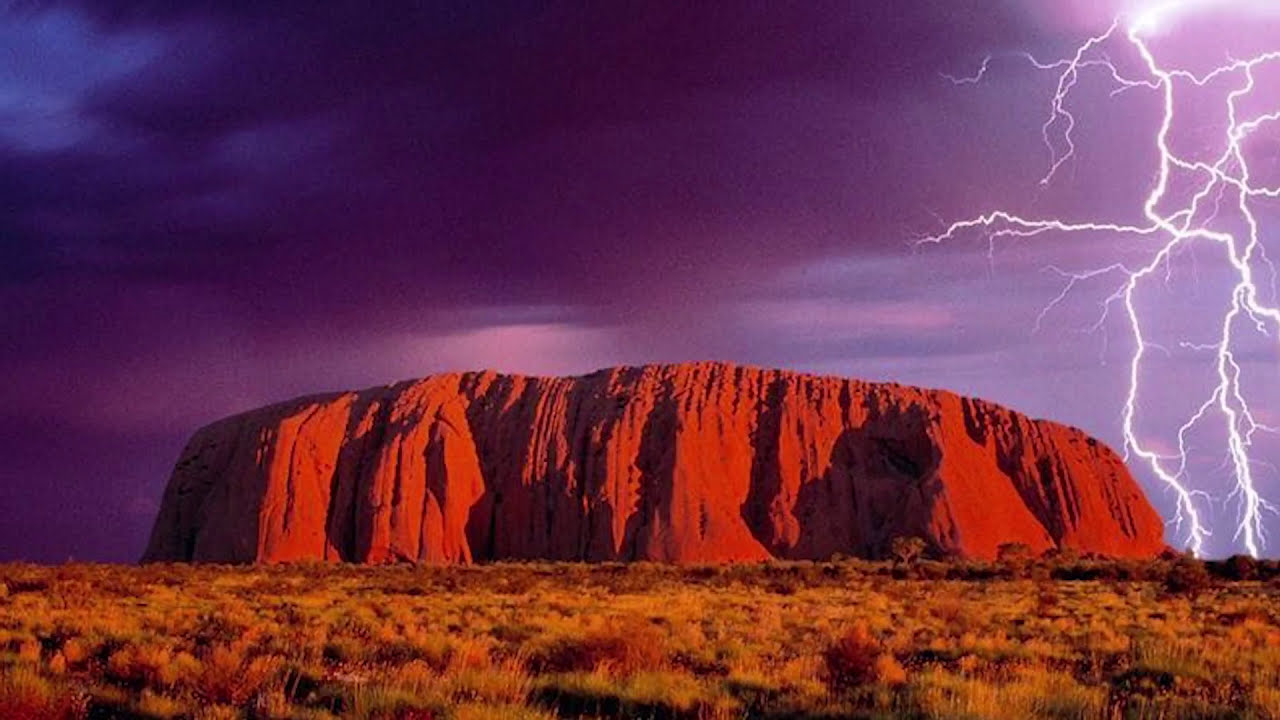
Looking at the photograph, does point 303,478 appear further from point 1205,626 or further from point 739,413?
point 1205,626

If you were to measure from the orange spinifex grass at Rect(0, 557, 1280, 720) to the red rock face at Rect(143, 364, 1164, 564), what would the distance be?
4310cm

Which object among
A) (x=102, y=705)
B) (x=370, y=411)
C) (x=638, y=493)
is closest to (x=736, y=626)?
(x=102, y=705)

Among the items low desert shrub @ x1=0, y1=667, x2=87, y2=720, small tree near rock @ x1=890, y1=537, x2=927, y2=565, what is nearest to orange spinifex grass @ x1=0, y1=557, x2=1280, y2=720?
low desert shrub @ x1=0, y1=667, x2=87, y2=720

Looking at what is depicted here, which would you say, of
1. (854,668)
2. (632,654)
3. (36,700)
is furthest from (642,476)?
(36,700)

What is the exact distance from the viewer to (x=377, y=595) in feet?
117

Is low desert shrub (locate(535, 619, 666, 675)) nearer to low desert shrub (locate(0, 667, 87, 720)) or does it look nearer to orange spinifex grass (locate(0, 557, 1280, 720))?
orange spinifex grass (locate(0, 557, 1280, 720))

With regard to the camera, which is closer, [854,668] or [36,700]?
[36,700]

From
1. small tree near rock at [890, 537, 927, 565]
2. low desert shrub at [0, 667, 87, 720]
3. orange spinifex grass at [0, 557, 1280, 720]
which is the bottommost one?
small tree near rock at [890, 537, 927, 565]

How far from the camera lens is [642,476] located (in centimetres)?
8444

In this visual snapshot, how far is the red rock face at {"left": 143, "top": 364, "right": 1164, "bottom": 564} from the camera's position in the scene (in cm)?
8012

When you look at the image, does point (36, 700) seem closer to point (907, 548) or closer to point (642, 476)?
point (907, 548)

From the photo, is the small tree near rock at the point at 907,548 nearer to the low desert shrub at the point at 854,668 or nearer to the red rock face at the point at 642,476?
the red rock face at the point at 642,476

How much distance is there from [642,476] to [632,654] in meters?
69.6

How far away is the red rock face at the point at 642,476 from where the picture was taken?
263 ft
